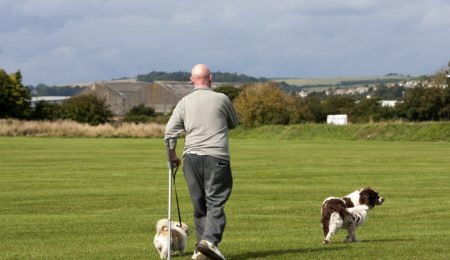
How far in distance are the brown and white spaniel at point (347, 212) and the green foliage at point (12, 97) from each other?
101m

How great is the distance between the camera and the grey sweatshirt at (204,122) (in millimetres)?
11766

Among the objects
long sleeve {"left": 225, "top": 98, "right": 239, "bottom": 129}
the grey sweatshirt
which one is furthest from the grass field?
long sleeve {"left": 225, "top": 98, "right": 239, "bottom": 129}

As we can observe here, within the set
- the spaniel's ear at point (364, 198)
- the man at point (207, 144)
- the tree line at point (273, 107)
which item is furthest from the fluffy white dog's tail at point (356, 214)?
the tree line at point (273, 107)

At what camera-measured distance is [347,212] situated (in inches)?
565

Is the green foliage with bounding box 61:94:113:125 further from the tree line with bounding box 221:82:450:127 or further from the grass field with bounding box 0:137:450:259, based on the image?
the grass field with bounding box 0:137:450:259

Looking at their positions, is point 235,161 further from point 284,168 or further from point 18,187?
point 18,187

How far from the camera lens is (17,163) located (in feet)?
147

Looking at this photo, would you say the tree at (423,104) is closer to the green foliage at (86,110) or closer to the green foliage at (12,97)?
the green foliage at (86,110)

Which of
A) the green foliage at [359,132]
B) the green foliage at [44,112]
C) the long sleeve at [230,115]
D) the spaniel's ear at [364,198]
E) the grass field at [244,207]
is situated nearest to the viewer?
the long sleeve at [230,115]

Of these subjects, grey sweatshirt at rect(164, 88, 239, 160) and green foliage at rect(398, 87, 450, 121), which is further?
A: green foliage at rect(398, 87, 450, 121)

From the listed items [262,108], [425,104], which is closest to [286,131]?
[262,108]

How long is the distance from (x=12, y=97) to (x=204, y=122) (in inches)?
4112

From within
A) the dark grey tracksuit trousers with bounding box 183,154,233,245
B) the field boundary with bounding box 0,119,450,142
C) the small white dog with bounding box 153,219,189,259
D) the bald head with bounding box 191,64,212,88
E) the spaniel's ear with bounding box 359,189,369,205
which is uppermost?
the bald head with bounding box 191,64,212,88

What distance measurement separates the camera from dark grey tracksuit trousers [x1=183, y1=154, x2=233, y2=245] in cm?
1173
